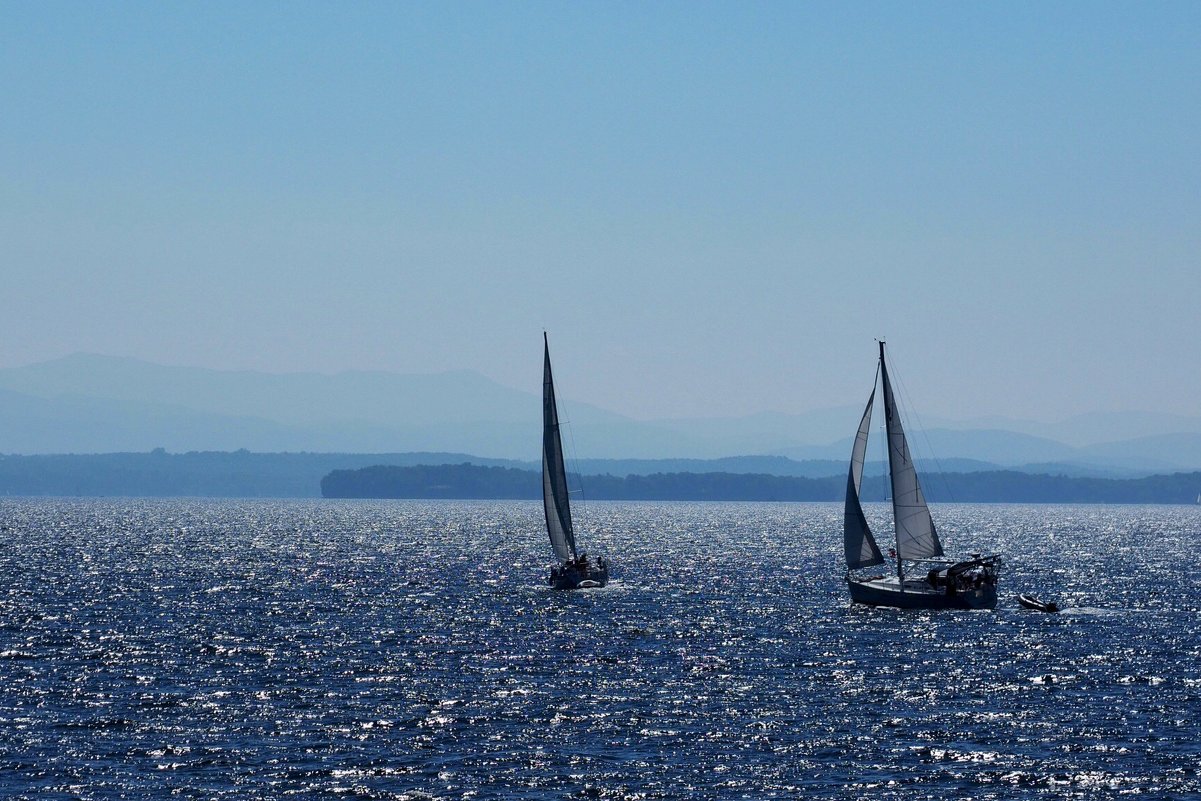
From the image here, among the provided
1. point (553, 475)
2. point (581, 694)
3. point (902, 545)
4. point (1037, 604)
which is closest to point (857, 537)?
point (902, 545)

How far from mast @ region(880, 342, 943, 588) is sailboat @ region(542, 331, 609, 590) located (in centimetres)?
1951

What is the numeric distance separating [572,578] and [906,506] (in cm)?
2446

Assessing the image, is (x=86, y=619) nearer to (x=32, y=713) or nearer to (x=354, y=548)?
(x=32, y=713)

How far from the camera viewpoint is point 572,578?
100000 mm

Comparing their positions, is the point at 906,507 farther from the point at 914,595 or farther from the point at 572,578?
the point at 572,578

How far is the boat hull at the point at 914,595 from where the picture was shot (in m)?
87.2

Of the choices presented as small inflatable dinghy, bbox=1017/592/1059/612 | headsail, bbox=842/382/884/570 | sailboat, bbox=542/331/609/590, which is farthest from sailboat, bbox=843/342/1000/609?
sailboat, bbox=542/331/609/590

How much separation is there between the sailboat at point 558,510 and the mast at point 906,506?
19508mm

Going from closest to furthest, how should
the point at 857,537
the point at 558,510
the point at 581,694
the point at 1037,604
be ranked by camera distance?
the point at 581,694 < the point at 857,537 < the point at 1037,604 < the point at 558,510

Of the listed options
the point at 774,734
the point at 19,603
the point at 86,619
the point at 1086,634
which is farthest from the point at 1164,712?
the point at 19,603

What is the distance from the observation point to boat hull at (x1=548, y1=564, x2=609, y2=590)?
100 meters

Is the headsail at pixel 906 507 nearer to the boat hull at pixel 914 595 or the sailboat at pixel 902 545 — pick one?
the sailboat at pixel 902 545

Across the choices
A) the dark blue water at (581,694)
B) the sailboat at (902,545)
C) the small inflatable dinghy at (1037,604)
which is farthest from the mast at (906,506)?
the small inflatable dinghy at (1037,604)

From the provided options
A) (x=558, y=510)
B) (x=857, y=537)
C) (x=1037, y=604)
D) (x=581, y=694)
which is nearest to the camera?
(x=581, y=694)
